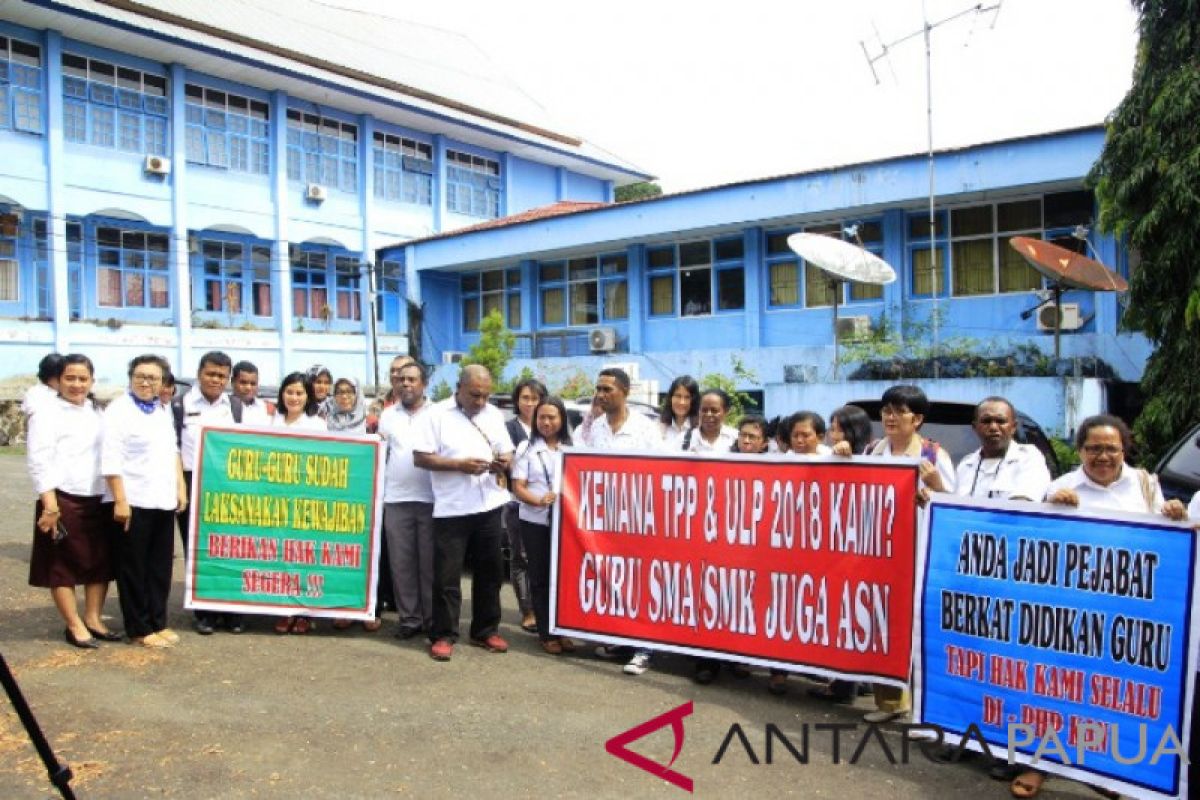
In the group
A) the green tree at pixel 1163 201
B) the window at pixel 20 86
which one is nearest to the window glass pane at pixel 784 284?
the green tree at pixel 1163 201

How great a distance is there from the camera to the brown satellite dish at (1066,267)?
12.3m

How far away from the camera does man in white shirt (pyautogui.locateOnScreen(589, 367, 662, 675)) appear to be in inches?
233

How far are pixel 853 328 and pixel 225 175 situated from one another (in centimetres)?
1763

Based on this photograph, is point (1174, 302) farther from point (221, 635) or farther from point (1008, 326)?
point (221, 635)

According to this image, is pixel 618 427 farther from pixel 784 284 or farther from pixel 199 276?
pixel 199 276

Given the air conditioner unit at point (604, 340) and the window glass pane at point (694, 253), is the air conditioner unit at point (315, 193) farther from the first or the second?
the window glass pane at point (694, 253)

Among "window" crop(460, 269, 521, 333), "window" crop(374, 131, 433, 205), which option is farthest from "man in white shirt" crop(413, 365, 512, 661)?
"window" crop(374, 131, 433, 205)

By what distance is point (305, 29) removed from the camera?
1193 inches

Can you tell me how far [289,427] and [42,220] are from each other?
2067 cm

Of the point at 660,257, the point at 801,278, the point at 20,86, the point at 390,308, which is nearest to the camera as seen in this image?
the point at 801,278

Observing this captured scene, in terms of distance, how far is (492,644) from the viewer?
5.96 meters

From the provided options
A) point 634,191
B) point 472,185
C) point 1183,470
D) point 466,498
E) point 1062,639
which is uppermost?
point 634,191

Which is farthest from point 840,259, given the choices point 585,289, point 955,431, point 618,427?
point 585,289

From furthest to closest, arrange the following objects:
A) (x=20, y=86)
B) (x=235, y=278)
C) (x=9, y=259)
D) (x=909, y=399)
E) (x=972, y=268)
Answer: (x=235, y=278) < (x=9, y=259) < (x=20, y=86) < (x=972, y=268) < (x=909, y=399)
